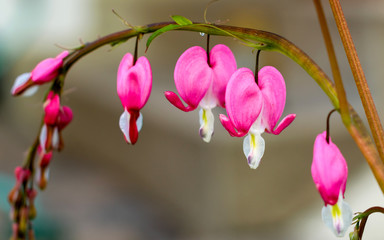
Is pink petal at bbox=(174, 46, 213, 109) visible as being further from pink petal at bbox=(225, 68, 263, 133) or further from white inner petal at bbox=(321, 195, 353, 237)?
white inner petal at bbox=(321, 195, 353, 237)

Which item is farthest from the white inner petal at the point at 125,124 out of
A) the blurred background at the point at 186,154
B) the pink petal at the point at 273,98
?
the blurred background at the point at 186,154

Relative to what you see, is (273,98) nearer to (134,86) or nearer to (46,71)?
(134,86)

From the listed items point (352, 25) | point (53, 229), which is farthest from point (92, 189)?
point (352, 25)

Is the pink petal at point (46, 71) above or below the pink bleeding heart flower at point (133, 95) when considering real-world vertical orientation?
above

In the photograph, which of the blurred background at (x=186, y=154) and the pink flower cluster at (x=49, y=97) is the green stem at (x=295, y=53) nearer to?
the pink flower cluster at (x=49, y=97)

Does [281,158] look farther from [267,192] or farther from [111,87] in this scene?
[111,87]
